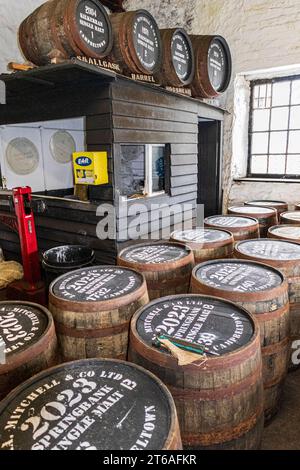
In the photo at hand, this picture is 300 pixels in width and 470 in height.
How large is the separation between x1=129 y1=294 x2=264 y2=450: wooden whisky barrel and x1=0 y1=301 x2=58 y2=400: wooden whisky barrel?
43cm

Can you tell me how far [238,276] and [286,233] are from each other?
1380 mm

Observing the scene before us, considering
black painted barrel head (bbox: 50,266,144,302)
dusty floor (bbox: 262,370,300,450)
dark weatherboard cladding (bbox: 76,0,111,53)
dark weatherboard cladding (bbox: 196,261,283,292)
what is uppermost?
dark weatherboard cladding (bbox: 76,0,111,53)

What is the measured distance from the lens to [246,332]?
173 centimetres

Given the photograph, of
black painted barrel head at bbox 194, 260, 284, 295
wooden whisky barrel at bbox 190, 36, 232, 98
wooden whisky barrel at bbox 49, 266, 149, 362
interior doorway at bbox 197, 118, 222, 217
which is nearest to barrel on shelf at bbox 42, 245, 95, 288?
wooden whisky barrel at bbox 49, 266, 149, 362

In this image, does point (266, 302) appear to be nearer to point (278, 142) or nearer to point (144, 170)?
point (144, 170)

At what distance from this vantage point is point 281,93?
17.9 ft

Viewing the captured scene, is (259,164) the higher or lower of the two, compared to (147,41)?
lower

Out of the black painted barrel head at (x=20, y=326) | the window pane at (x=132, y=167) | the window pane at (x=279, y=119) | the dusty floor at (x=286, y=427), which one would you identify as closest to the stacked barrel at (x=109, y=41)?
the window pane at (x=132, y=167)

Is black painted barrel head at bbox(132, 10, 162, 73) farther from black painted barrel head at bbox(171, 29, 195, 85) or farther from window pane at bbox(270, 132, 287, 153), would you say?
window pane at bbox(270, 132, 287, 153)

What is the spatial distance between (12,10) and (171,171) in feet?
12.6

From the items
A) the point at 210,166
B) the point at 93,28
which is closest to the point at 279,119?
the point at 210,166

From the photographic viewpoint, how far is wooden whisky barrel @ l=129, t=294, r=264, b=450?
1476 mm

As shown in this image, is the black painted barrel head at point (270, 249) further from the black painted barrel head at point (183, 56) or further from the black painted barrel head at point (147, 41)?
the black painted barrel head at point (183, 56)

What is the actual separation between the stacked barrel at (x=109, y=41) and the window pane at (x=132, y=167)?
55.2 inches
